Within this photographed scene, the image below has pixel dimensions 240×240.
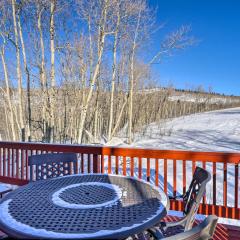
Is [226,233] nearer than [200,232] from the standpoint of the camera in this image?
No

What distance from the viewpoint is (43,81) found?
1012 centimetres

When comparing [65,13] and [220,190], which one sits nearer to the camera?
[220,190]

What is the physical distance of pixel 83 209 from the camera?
1.55 metres

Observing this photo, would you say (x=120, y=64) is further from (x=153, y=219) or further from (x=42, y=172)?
(x=153, y=219)

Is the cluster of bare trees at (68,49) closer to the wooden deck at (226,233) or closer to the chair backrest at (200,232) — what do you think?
the wooden deck at (226,233)

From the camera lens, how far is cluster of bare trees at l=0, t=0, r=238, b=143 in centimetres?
954

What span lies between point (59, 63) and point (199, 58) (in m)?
9.35

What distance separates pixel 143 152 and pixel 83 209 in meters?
1.79

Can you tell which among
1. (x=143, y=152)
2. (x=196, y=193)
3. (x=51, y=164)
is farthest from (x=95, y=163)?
(x=196, y=193)

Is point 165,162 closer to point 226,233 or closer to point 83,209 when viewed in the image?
point 226,233

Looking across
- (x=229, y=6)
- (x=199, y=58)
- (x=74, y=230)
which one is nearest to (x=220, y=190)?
(x=74, y=230)

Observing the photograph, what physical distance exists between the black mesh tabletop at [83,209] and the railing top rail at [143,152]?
1069 mm

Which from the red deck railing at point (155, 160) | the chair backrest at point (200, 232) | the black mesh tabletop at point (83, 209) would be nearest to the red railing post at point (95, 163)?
the red deck railing at point (155, 160)

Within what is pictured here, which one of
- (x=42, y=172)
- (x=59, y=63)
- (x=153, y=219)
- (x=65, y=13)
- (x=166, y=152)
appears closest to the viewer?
(x=153, y=219)
